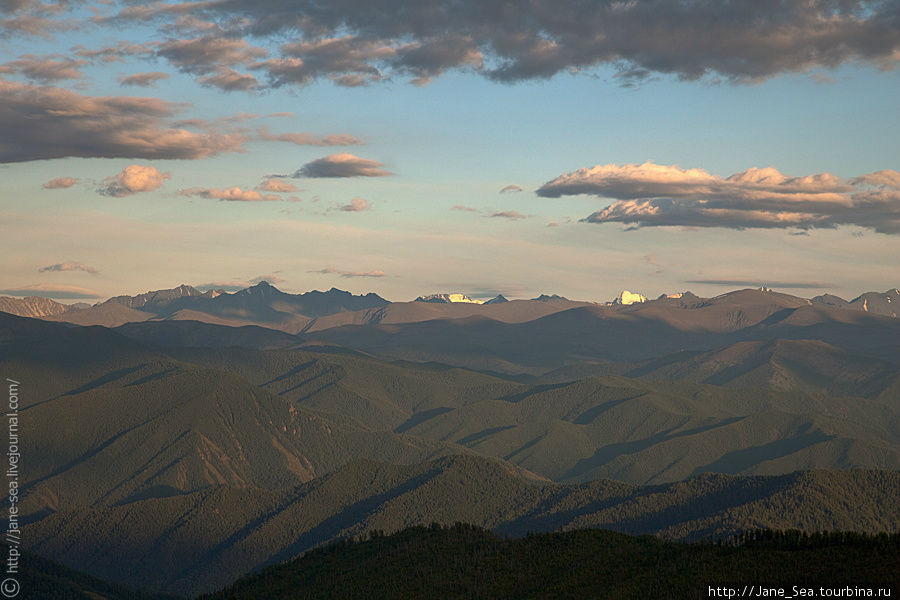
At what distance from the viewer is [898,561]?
197125 mm

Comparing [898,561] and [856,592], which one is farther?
[898,561]

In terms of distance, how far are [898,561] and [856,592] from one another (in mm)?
19609

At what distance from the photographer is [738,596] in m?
198

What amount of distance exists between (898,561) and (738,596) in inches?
1121

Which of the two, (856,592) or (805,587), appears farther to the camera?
(805,587)

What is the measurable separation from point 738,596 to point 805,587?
37.6 feet

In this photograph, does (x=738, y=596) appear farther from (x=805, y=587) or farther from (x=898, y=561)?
(x=898, y=561)

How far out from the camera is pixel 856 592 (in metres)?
182

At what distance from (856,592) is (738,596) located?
2213 cm

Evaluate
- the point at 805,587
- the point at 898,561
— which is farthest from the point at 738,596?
the point at 898,561
